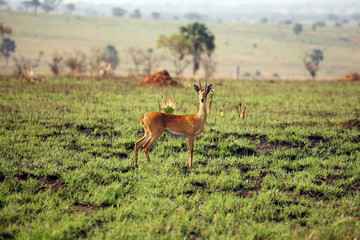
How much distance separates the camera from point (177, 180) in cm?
673

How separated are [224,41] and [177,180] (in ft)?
397

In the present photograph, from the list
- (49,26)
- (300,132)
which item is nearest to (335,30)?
(49,26)

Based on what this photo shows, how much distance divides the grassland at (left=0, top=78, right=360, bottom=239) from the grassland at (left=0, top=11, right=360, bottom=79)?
6011 cm

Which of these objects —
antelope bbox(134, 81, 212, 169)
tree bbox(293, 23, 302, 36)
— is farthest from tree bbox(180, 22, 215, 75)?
tree bbox(293, 23, 302, 36)

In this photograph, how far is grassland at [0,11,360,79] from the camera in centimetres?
8769

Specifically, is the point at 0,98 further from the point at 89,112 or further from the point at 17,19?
the point at 17,19

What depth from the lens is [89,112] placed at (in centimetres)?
1271

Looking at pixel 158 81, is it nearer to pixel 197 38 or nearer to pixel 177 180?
pixel 177 180

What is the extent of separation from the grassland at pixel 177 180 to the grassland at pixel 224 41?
197ft

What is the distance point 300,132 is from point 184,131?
4.57 meters

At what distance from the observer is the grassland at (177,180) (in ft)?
16.6

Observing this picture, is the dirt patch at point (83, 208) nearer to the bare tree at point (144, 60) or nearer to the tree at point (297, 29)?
the bare tree at point (144, 60)

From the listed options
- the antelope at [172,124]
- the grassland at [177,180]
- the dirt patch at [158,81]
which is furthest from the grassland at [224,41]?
the antelope at [172,124]

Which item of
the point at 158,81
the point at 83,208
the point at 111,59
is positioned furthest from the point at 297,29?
the point at 83,208
